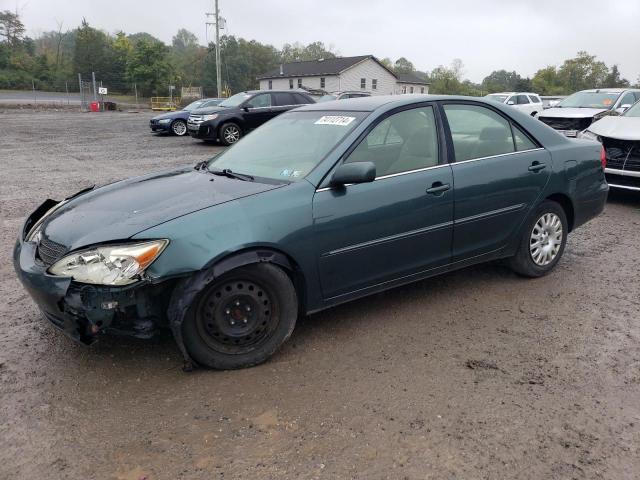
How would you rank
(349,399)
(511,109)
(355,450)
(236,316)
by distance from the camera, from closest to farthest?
(355,450) < (349,399) < (236,316) < (511,109)

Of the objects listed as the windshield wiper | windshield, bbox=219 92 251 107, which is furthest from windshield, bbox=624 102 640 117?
windshield, bbox=219 92 251 107

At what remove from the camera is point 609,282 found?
4.62 metres

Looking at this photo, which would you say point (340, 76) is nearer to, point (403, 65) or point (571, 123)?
point (571, 123)

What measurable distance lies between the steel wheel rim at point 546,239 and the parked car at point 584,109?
26.8ft

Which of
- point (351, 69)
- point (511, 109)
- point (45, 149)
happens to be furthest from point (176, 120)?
point (351, 69)

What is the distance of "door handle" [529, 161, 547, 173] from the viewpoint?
172 inches

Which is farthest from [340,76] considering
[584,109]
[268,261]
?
[268,261]

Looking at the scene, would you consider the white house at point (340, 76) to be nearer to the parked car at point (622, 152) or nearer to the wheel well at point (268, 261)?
the parked car at point (622, 152)

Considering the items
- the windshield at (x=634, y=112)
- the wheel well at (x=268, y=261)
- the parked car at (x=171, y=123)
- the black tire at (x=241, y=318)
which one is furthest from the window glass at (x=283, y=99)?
the black tire at (x=241, y=318)

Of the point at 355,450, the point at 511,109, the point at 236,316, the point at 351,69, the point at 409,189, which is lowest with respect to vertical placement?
the point at 355,450

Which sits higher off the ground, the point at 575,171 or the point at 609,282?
the point at 575,171

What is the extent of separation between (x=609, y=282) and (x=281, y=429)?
3.42 metres

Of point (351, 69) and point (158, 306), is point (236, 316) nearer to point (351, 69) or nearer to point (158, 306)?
point (158, 306)

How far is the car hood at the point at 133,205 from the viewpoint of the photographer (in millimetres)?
3021
